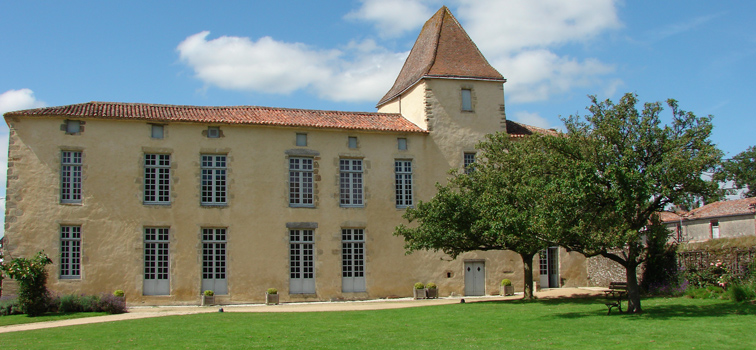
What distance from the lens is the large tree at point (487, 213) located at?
2044cm

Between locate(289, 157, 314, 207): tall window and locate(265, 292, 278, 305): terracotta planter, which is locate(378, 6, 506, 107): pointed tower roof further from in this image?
locate(265, 292, 278, 305): terracotta planter

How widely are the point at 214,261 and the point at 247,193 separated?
293 centimetres

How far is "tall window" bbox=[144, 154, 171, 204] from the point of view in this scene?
82.7 ft

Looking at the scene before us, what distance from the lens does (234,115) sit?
26.8 meters

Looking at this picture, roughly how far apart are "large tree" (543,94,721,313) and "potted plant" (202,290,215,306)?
13.9m

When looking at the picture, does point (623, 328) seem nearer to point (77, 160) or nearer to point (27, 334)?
point (27, 334)

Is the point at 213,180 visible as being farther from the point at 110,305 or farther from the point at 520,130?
the point at 520,130

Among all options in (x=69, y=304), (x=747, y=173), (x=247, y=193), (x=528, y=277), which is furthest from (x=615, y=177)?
(x=747, y=173)

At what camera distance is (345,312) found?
20.6 meters

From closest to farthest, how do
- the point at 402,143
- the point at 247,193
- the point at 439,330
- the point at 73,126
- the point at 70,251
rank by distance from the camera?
1. the point at 439,330
2. the point at 70,251
3. the point at 73,126
4. the point at 247,193
5. the point at 402,143

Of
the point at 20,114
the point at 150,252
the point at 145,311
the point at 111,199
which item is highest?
the point at 20,114

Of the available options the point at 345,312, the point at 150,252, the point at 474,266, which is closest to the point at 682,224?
the point at 474,266

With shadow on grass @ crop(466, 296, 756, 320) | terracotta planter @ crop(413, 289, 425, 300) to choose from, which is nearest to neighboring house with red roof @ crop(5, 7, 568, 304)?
terracotta planter @ crop(413, 289, 425, 300)

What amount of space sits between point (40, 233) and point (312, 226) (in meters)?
9.97
